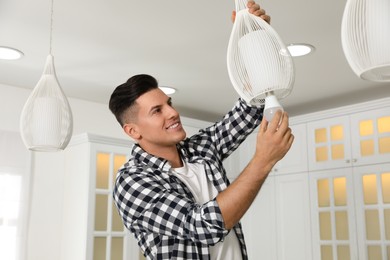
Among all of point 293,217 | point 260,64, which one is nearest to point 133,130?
point 260,64

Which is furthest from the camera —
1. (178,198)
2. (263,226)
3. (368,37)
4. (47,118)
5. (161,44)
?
(263,226)

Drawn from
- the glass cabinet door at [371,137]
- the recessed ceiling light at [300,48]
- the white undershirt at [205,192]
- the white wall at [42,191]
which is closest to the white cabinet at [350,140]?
the glass cabinet door at [371,137]

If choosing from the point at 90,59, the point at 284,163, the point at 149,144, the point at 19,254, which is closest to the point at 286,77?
the point at 149,144

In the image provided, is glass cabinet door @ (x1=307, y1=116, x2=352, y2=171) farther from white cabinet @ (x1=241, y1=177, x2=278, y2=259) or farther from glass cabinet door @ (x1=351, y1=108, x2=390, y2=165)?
white cabinet @ (x1=241, y1=177, x2=278, y2=259)

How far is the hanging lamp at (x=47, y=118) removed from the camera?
1.76 meters

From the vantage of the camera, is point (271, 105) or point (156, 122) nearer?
point (271, 105)

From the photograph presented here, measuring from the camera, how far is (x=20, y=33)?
249 cm

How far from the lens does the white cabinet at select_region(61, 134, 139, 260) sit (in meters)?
3.19

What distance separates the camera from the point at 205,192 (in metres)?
1.47

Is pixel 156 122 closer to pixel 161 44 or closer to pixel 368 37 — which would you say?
pixel 368 37

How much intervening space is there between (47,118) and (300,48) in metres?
1.50

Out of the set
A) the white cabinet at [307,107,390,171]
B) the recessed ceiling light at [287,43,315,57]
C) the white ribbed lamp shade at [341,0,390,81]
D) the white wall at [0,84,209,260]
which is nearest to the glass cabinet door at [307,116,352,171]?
the white cabinet at [307,107,390,171]

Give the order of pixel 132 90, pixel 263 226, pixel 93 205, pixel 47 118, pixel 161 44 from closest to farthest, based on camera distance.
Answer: pixel 132 90
pixel 47 118
pixel 161 44
pixel 93 205
pixel 263 226

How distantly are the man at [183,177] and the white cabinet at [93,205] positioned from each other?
1.65m
